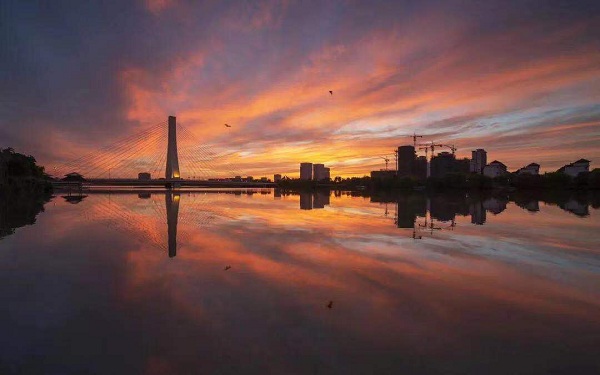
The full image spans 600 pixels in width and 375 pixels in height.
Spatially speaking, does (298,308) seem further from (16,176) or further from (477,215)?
(16,176)

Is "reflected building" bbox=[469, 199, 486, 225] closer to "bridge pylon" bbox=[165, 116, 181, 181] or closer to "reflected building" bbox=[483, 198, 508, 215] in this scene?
"reflected building" bbox=[483, 198, 508, 215]

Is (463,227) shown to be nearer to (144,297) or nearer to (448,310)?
(448,310)

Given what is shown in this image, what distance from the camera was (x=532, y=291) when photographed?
9648mm

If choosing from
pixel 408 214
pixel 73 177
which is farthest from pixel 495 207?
pixel 73 177

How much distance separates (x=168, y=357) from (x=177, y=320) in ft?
Answer: 5.01

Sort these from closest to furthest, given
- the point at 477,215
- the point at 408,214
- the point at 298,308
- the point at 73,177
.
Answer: the point at 298,308 < the point at 477,215 < the point at 408,214 < the point at 73,177

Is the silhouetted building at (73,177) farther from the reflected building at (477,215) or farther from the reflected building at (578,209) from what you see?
the reflected building at (578,209)

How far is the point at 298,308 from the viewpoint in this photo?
825 cm

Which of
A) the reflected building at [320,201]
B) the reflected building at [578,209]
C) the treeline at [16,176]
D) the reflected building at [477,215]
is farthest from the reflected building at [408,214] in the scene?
the treeline at [16,176]

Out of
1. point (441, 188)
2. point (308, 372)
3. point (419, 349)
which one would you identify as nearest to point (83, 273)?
point (308, 372)

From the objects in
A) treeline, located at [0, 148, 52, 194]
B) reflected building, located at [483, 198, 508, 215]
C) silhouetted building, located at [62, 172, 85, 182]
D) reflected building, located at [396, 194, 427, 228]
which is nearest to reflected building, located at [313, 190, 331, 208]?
reflected building, located at [396, 194, 427, 228]

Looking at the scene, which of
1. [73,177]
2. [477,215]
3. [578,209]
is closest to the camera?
[477,215]

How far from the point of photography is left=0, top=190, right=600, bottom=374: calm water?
593 centimetres

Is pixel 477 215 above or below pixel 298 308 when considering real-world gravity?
→ above
